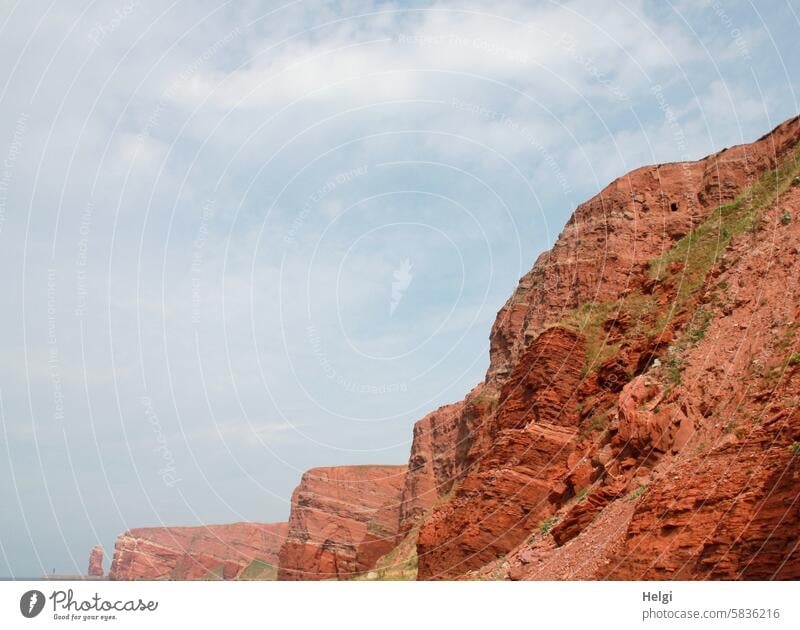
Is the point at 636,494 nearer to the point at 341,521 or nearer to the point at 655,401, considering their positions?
the point at 655,401

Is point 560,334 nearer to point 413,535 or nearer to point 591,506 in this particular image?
point 591,506

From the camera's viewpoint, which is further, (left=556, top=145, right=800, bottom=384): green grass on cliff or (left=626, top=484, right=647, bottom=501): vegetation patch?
(left=556, top=145, right=800, bottom=384): green grass on cliff

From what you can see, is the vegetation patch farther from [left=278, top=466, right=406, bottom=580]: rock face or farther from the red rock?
[left=278, top=466, right=406, bottom=580]: rock face

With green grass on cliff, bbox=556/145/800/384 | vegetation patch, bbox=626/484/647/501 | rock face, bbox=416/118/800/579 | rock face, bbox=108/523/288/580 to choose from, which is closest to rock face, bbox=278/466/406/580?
rock face, bbox=416/118/800/579

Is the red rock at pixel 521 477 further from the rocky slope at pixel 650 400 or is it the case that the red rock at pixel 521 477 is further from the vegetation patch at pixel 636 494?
the vegetation patch at pixel 636 494

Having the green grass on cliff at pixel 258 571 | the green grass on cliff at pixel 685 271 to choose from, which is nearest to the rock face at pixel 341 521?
the green grass on cliff at pixel 258 571

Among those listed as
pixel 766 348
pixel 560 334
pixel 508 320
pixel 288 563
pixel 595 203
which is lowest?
pixel 288 563

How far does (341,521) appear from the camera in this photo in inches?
4304

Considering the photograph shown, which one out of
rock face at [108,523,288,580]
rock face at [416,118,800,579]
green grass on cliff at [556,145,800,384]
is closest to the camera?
rock face at [416,118,800,579]

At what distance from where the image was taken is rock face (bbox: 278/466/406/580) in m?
95.2

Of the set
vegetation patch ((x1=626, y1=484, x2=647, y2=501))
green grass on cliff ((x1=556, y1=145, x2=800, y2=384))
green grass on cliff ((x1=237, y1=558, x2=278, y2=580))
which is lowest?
green grass on cliff ((x1=237, y1=558, x2=278, y2=580))

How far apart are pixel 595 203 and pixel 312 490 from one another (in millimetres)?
80033

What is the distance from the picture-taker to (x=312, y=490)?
121m

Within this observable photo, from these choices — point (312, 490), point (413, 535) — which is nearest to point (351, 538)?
point (312, 490)
